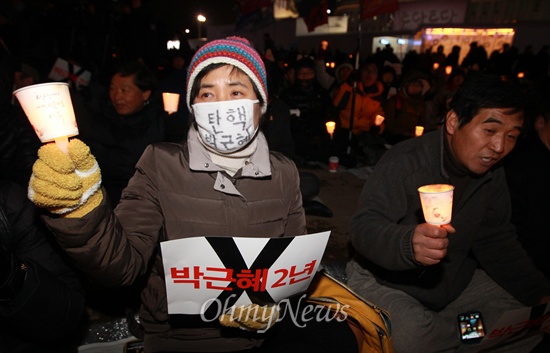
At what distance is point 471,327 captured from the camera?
8.29 feet

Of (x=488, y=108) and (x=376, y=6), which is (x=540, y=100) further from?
(x=376, y=6)

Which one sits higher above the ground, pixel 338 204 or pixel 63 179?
pixel 63 179

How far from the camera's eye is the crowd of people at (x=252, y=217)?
4.66 feet

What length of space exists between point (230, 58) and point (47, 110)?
38.3 inches

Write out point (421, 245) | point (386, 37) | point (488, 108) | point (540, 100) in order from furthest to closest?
point (386, 37) < point (540, 100) < point (488, 108) < point (421, 245)

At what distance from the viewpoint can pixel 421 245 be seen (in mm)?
1772

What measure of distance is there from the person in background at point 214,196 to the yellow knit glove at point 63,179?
1.37ft

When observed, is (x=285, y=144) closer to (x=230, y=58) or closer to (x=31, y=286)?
(x=230, y=58)

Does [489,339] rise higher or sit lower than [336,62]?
lower

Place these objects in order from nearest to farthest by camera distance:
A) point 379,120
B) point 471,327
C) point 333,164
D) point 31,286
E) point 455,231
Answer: point 31,286 < point 455,231 < point 471,327 < point 333,164 < point 379,120

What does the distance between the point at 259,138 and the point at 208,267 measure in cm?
82

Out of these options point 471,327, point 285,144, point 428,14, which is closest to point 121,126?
point 285,144

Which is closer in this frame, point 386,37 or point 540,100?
point 540,100

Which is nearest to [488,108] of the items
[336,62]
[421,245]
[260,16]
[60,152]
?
[421,245]
